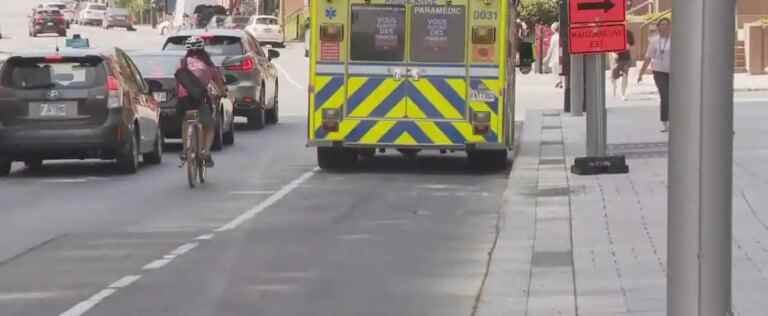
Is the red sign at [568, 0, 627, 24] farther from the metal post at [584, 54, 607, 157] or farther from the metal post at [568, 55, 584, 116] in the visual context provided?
the metal post at [568, 55, 584, 116]

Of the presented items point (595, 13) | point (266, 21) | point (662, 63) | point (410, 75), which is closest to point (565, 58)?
point (662, 63)

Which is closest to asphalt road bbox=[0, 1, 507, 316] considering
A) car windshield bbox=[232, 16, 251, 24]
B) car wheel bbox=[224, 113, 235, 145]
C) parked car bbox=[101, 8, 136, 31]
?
car wheel bbox=[224, 113, 235, 145]

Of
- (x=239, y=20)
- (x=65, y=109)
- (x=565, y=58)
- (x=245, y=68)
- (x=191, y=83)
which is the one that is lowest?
(x=65, y=109)

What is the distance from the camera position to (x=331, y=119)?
70.0 feet

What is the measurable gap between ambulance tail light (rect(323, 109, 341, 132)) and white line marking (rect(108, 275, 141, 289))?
355 inches

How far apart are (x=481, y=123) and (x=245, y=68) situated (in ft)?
30.0

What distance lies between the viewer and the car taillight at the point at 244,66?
29.4 m

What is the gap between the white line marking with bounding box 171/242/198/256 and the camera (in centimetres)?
1370

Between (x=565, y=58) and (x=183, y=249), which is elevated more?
(x=565, y=58)

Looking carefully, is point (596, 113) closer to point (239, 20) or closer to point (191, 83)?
point (191, 83)

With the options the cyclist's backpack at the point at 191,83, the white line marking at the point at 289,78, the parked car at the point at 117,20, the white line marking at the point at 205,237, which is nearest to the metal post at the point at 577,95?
the cyclist's backpack at the point at 191,83

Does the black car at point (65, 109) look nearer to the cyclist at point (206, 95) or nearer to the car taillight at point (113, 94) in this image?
the car taillight at point (113, 94)

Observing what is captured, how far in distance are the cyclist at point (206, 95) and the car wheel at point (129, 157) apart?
1118 mm

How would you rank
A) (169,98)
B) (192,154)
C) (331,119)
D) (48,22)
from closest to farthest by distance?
1. (192,154)
2. (331,119)
3. (169,98)
4. (48,22)
